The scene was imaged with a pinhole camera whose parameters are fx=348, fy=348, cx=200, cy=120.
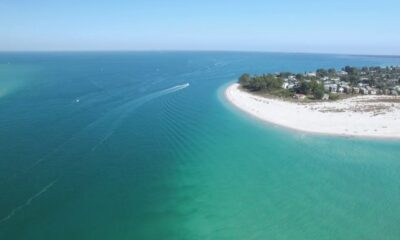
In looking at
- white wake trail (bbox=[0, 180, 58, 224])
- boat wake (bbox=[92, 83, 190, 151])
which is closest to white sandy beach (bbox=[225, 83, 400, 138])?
boat wake (bbox=[92, 83, 190, 151])

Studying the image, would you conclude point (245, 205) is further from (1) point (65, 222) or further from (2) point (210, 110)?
(2) point (210, 110)

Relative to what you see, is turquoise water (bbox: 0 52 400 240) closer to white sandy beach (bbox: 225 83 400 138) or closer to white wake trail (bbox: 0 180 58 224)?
white wake trail (bbox: 0 180 58 224)

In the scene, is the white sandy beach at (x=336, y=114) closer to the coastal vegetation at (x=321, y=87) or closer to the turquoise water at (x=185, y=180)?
the turquoise water at (x=185, y=180)

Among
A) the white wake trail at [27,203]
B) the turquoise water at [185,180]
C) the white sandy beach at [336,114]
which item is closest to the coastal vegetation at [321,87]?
the white sandy beach at [336,114]

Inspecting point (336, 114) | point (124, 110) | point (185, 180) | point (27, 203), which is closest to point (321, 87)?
point (336, 114)

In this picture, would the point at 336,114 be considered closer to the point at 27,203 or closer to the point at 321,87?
the point at 321,87
